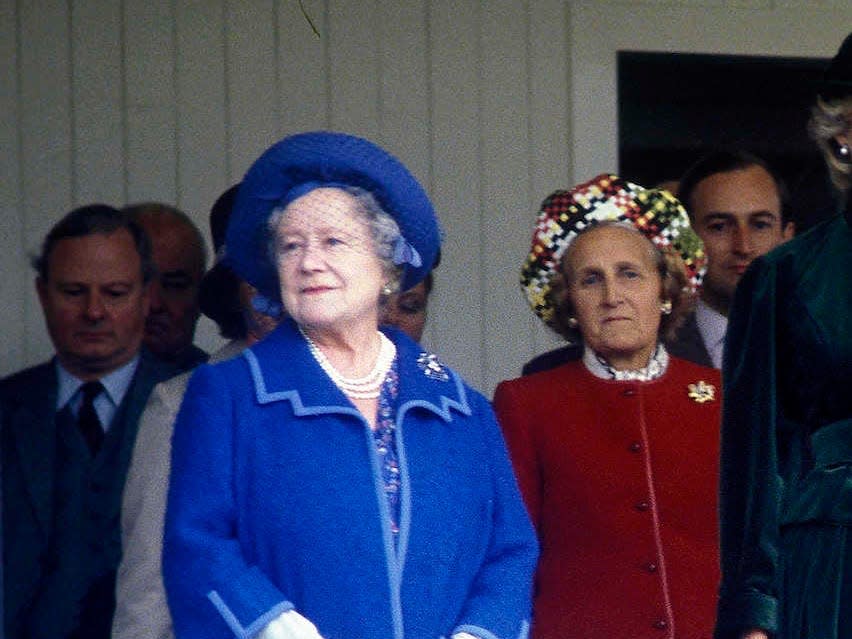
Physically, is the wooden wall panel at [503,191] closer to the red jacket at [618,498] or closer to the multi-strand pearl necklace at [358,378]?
the red jacket at [618,498]

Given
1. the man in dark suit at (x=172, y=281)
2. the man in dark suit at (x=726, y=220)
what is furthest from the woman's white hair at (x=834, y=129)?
the man in dark suit at (x=172, y=281)

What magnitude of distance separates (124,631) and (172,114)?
2412 mm

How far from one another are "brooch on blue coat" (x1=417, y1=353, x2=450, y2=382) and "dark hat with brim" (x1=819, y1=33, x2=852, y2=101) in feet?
2.78

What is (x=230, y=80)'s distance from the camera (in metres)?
6.18

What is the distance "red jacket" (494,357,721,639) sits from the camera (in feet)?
14.4

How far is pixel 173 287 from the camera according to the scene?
5559 mm

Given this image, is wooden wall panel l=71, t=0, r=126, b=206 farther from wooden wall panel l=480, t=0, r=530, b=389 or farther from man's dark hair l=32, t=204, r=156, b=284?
wooden wall panel l=480, t=0, r=530, b=389

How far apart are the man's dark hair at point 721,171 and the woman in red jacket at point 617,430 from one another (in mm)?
848

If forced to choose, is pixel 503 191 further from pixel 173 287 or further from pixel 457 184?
pixel 173 287

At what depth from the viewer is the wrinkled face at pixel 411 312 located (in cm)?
516

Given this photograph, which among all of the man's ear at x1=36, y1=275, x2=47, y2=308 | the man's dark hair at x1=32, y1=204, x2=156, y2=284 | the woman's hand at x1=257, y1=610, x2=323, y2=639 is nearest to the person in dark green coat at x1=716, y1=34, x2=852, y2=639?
the woman's hand at x1=257, y1=610, x2=323, y2=639

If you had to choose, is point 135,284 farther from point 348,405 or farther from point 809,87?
point 809,87

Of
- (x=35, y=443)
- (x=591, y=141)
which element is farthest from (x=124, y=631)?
(x=591, y=141)

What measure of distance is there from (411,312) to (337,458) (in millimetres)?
1625
